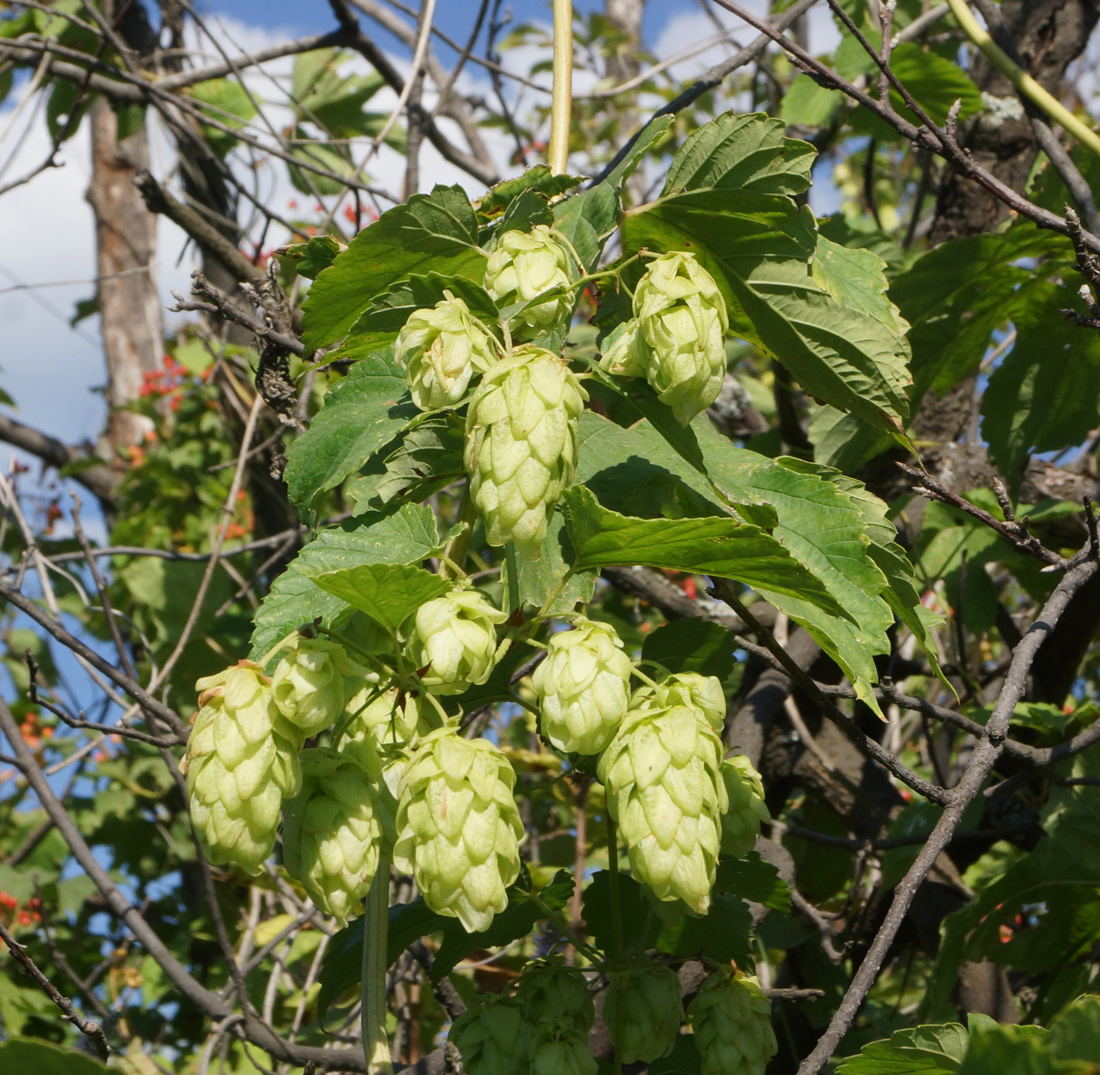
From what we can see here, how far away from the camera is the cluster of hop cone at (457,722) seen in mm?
713

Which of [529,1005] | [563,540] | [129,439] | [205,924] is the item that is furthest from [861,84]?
[129,439]

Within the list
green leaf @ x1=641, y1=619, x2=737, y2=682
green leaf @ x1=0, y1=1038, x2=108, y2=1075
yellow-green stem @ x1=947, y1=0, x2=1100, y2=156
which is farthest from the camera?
yellow-green stem @ x1=947, y1=0, x2=1100, y2=156

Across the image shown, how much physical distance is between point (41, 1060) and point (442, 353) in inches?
21.1

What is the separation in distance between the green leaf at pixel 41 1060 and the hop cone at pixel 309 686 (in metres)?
0.23

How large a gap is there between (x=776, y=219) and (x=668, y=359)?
256 mm

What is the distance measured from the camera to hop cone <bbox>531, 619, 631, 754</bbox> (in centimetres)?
74

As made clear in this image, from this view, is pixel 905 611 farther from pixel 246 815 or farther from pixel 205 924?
pixel 205 924

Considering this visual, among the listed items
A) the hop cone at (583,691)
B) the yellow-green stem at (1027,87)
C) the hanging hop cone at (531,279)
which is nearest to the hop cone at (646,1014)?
the hop cone at (583,691)

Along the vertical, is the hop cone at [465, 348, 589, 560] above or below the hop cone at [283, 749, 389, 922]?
above

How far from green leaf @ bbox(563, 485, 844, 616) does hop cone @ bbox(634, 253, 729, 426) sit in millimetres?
104

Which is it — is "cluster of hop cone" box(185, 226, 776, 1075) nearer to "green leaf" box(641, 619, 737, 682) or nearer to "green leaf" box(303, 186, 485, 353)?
"green leaf" box(303, 186, 485, 353)

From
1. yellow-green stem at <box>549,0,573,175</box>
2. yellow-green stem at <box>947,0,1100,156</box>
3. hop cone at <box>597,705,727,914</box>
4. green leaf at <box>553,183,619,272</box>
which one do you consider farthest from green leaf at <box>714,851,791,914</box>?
yellow-green stem at <box>947,0,1100,156</box>

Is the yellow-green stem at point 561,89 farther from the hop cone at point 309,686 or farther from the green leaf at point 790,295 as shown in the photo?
the hop cone at point 309,686

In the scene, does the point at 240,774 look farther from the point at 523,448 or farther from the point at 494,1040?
the point at 494,1040
